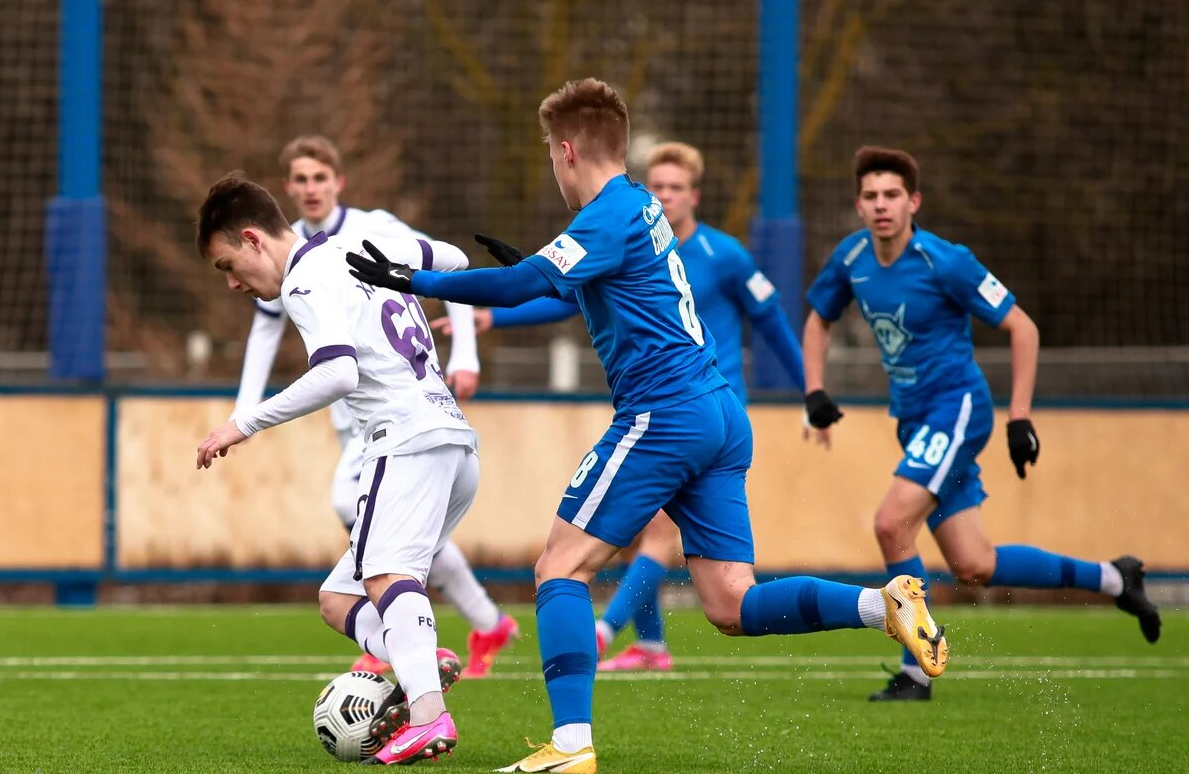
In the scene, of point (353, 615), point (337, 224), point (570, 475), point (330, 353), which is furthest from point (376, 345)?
point (570, 475)

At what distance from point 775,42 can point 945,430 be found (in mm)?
5382

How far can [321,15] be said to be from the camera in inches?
556

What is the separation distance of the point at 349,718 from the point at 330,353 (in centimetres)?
106

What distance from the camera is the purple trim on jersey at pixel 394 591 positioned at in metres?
5.15

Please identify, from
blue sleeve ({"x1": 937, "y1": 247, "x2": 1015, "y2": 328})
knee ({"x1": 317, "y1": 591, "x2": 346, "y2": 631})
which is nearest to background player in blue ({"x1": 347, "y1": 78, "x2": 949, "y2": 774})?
knee ({"x1": 317, "y1": 591, "x2": 346, "y2": 631})

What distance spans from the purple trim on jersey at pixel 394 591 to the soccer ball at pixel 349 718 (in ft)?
0.89

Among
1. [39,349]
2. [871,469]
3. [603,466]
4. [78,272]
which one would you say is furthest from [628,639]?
[39,349]

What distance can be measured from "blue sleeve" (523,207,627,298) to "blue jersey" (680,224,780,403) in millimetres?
2976

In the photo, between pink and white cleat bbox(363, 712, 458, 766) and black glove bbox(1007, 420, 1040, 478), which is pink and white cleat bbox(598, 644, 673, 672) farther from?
pink and white cleat bbox(363, 712, 458, 766)

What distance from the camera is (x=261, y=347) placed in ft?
22.7

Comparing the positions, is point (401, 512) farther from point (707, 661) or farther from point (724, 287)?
point (707, 661)

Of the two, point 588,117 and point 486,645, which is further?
point 486,645

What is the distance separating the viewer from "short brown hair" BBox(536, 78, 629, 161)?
16.2 feet

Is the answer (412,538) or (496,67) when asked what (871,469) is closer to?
(496,67)
